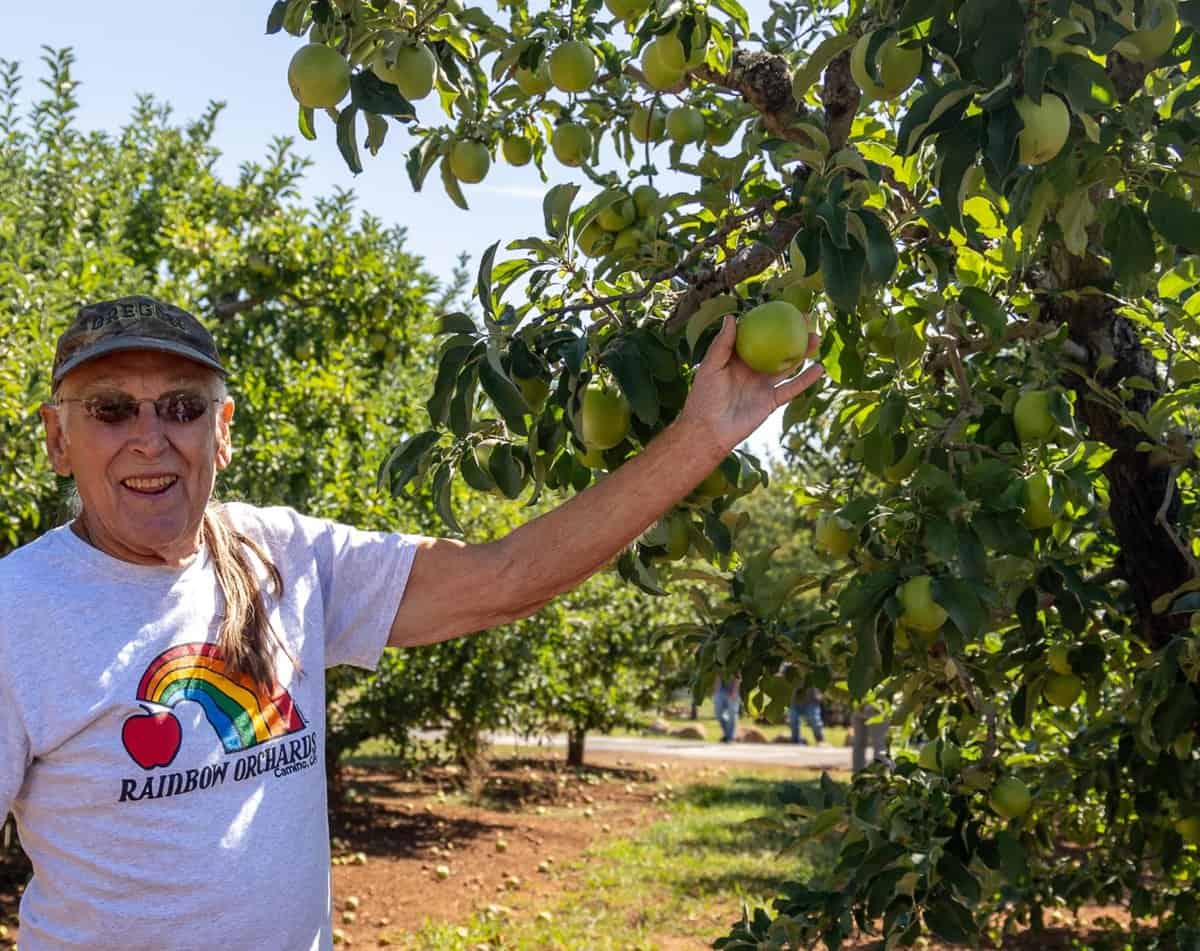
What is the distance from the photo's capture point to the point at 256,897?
5.62 ft

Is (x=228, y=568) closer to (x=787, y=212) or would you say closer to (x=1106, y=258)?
(x=787, y=212)

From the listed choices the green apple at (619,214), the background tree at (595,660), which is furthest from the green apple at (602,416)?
the background tree at (595,660)

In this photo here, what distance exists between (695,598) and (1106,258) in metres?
1.15

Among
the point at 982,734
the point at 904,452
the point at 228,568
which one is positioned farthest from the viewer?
the point at 982,734

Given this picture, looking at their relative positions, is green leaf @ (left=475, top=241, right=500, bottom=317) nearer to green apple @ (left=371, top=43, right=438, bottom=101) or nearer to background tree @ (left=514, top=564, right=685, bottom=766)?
green apple @ (left=371, top=43, right=438, bottom=101)

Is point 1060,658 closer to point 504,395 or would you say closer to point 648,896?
point 504,395

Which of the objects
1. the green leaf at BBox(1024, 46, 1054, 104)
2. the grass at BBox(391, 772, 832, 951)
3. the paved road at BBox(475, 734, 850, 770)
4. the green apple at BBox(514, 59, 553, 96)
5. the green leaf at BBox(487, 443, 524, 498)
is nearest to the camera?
the green leaf at BBox(1024, 46, 1054, 104)

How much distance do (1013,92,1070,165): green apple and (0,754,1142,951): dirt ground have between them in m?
3.00

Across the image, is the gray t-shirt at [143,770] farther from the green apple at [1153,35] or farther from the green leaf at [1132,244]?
the green apple at [1153,35]

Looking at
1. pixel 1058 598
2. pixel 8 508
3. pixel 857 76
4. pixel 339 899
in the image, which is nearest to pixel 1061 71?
pixel 857 76

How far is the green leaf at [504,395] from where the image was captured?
1.68 meters

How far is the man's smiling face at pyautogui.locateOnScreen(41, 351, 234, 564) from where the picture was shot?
5.83 ft

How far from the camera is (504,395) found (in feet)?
5.53

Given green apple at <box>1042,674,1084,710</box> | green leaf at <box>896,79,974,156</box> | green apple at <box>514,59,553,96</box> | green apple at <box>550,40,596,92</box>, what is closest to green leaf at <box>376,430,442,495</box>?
green apple at <box>550,40,596,92</box>
